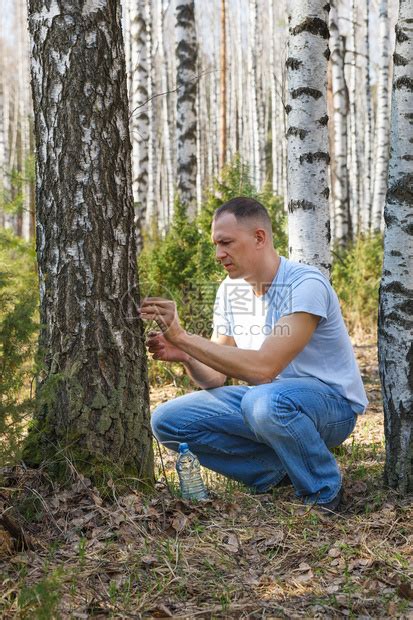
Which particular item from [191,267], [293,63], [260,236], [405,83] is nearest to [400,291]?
[260,236]

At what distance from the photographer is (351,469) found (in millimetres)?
4090

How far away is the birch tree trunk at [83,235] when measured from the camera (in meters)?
3.06

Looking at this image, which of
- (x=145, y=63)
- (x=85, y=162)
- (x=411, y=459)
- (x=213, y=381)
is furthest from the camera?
(x=145, y=63)

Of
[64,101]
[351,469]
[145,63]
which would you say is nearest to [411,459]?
[351,469]

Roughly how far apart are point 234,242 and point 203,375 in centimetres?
73

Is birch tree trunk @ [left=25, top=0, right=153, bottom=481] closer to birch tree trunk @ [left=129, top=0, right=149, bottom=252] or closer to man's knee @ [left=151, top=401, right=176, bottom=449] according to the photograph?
man's knee @ [left=151, top=401, right=176, bottom=449]

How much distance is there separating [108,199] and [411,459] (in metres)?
1.91

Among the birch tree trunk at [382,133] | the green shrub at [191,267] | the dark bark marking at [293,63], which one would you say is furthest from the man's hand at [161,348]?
the birch tree trunk at [382,133]

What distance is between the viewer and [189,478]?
3.41 m

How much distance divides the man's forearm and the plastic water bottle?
38cm

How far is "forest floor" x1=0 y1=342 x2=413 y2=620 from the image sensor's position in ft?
7.70

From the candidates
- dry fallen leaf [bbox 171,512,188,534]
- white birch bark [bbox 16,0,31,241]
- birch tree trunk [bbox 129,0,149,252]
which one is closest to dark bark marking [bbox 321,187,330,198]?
dry fallen leaf [bbox 171,512,188,534]

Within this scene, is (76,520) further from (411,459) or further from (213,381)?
(411,459)

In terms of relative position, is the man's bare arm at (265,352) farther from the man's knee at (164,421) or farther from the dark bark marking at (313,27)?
the dark bark marking at (313,27)
